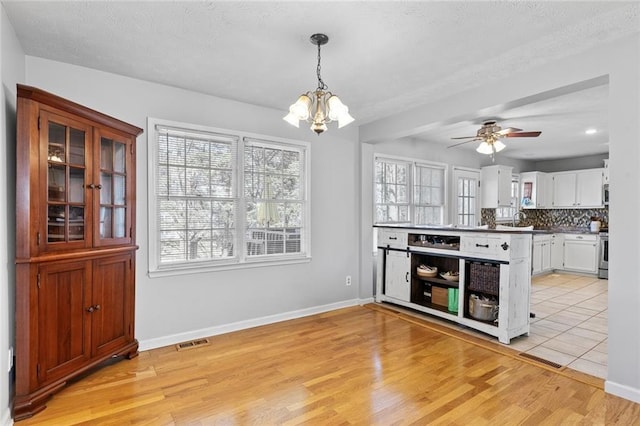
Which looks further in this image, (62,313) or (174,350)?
(174,350)

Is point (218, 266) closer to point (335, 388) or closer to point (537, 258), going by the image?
point (335, 388)

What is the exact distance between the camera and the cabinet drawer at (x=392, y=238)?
456 cm

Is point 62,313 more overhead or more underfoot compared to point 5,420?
more overhead

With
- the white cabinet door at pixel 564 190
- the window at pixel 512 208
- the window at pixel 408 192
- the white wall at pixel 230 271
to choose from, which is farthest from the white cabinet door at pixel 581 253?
the white wall at pixel 230 271

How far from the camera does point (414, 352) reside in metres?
3.19

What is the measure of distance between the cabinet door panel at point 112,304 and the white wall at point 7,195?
19.6 inches

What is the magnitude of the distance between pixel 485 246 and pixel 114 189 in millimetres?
3578

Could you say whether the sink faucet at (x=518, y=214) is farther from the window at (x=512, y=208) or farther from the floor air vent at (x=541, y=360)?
the floor air vent at (x=541, y=360)

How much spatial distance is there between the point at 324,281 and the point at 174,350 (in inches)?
77.3

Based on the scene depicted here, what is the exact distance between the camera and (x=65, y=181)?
2420 millimetres

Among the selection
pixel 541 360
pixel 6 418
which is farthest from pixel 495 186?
pixel 6 418

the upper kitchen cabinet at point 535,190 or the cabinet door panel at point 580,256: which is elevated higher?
the upper kitchen cabinet at point 535,190

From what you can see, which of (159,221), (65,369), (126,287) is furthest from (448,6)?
(65,369)

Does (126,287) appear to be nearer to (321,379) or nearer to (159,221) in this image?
(159,221)
